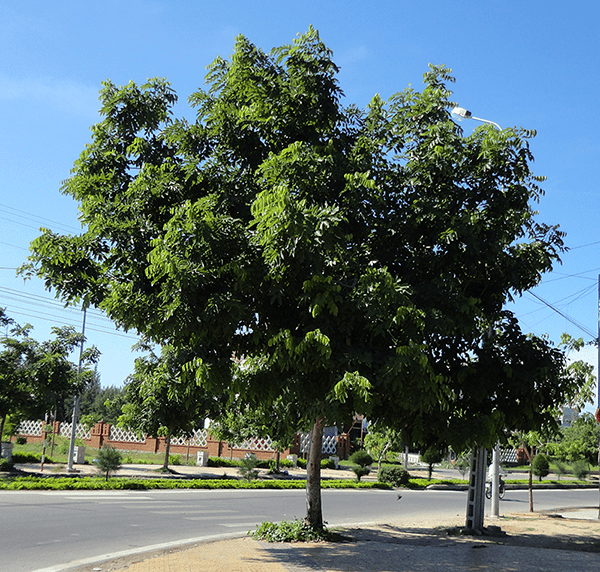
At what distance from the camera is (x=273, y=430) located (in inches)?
454

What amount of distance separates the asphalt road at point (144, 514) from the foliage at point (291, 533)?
1.39m

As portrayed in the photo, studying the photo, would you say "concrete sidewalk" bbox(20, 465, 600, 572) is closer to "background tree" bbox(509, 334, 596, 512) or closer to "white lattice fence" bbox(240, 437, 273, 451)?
"background tree" bbox(509, 334, 596, 512)

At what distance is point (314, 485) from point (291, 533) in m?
0.89

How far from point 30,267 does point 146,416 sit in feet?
58.0

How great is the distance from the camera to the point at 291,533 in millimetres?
10938

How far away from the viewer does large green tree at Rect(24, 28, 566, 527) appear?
8.00m

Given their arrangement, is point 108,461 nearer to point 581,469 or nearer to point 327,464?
point 327,464

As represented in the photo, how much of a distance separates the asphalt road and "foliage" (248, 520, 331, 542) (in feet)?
4.55

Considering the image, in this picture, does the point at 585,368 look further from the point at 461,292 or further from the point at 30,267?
the point at 30,267

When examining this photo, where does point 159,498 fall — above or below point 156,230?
below

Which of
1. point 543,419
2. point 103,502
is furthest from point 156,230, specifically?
point 103,502

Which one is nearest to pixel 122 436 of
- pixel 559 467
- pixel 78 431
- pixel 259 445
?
pixel 78 431

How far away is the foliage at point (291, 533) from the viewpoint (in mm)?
10906

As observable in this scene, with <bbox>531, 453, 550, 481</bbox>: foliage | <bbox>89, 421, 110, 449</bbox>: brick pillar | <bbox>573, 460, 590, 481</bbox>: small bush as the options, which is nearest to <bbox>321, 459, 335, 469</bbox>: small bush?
<bbox>531, 453, 550, 481</bbox>: foliage
